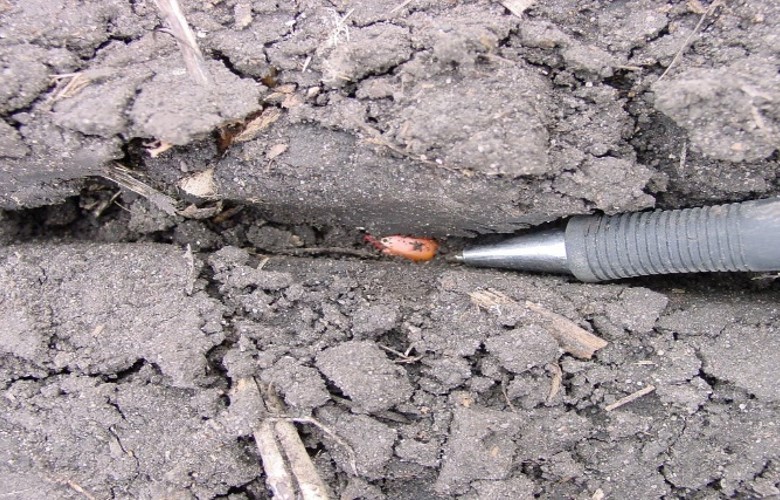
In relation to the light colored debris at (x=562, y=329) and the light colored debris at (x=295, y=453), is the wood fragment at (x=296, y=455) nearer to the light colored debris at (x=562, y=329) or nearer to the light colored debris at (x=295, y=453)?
the light colored debris at (x=295, y=453)

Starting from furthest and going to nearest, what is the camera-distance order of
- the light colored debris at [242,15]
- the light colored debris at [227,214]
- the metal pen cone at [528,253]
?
1. the light colored debris at [227,214]
2. the metal pen cone at [528,253]
3. the light colored debris at [242,15]

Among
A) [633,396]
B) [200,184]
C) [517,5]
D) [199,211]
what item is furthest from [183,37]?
[633,396]

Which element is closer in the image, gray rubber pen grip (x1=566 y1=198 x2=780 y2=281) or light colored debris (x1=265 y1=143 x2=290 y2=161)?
gray rubber pen grip (x1=566 y1=198 x2=780 y2=281)

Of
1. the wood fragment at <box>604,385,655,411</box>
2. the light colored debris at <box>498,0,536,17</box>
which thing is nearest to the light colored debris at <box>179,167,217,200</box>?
the light colored debris at <box>498,0,536,17</box>

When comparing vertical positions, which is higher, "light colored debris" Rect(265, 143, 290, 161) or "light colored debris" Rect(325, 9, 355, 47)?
"light colored debris" Rect(325, 9, 355, 47)

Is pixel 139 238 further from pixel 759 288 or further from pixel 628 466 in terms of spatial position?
pixel 759 288

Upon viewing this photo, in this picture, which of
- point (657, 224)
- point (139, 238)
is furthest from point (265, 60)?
point (657, 224)

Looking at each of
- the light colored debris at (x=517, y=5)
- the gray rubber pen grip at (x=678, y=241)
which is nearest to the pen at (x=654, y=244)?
the gray rubber pen grip at (x=678, y=241)

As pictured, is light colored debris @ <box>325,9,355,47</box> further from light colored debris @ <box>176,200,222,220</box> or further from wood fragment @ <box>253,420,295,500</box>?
wood fragment @ <box>253,420,295,500</box>
